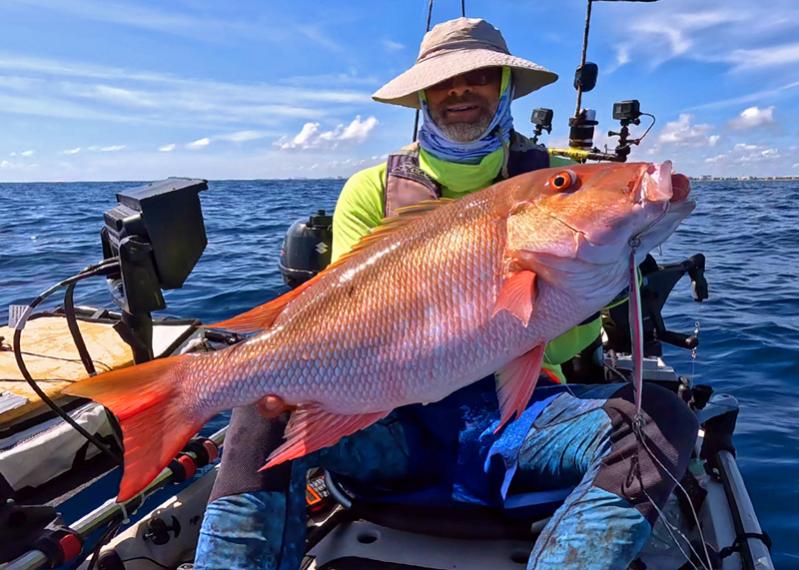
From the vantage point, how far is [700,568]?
8.30ft

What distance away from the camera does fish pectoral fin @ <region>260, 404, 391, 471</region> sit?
2.26m

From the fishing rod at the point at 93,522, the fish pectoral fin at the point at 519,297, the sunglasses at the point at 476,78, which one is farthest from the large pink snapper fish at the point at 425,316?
the sunglasses at the point at 476,78

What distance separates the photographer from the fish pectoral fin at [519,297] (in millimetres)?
1945

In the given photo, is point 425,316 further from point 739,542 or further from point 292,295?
point 739,542

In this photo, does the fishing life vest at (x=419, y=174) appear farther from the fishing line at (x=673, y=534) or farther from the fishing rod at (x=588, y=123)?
the fishing rod at (x=588, y=123)

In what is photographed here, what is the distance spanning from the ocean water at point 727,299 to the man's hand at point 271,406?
257 cm

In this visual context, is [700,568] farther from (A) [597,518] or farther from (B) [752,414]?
(B) [752,414]

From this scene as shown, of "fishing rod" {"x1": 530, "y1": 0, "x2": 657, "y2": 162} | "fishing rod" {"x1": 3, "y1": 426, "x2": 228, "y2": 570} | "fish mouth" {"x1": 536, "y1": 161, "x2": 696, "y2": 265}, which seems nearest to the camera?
"fish mouth" {"x1": 536, "y1": 161, "x2": 696, "y2": 265}

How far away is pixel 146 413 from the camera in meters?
2.25

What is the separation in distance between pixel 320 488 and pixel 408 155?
186 centimetres

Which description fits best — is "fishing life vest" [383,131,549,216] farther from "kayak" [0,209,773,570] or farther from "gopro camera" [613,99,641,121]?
"gopro camera" [613,99,641,121]

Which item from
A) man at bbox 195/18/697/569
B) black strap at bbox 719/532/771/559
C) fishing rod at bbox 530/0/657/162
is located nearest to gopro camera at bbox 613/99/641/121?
fishing rod at bbox 530/0/657/162

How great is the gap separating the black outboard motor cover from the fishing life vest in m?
2.03

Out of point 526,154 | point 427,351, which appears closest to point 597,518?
point 427,351
